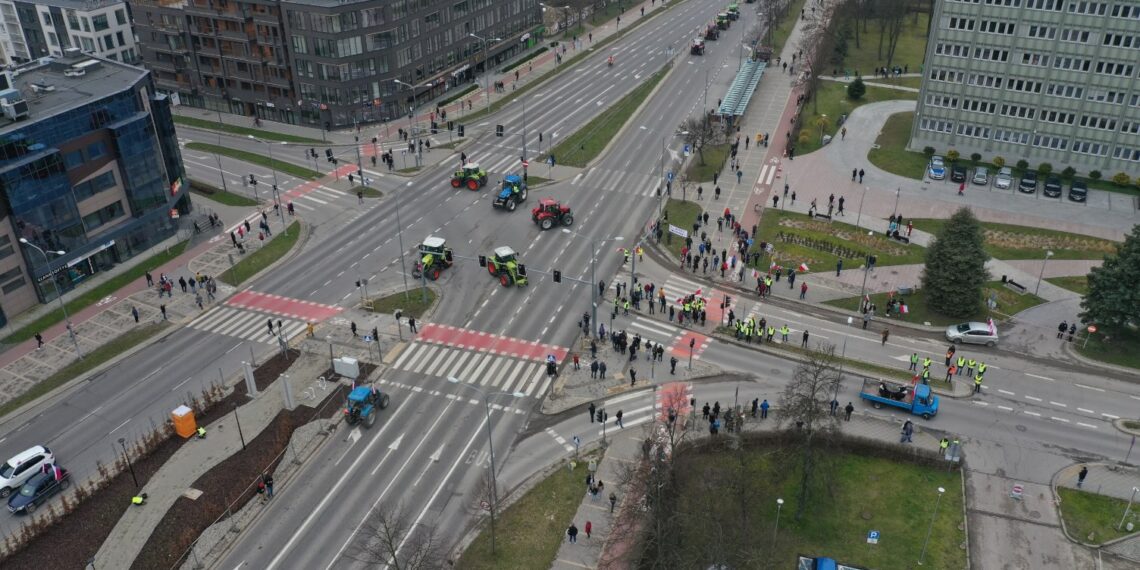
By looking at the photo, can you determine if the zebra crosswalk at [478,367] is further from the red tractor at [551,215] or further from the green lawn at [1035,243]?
the green lawn at [1035,243]

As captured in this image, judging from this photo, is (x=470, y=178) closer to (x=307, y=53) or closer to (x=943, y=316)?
(x=307, y=53)

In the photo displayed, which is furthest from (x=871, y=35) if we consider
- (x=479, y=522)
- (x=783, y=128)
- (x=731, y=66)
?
(x=479, y=522)

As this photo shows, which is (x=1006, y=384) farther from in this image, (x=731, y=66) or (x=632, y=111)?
(x=731, y=66)

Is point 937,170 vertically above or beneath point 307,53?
beneath

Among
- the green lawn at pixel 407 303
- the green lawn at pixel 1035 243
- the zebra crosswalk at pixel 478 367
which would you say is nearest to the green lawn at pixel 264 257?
the green lawn at pixel 407 303

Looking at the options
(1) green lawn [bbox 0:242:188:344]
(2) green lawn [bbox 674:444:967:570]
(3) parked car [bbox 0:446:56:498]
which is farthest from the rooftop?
(2) green lawn [bbox 674:444:967:570]

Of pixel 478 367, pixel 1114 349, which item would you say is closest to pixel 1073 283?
pixel 1114 349

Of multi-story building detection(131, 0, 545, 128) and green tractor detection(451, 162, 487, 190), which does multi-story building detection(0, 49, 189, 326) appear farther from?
green tractor detection(451, 162, 487, 190)
